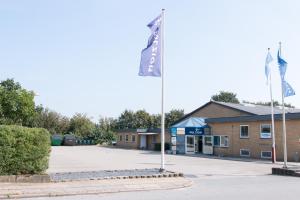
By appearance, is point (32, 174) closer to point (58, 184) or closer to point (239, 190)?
point (58, 184)

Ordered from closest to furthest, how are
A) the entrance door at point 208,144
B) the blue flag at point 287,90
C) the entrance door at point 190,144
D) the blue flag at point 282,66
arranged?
the blue flag at point 287,90, the blue flag at point 282,66, the entrance door at point 208,144, the entrance door at point 190,144

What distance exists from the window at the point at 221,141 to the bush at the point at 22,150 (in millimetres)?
27137

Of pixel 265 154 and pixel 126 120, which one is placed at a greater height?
pixel 126 120

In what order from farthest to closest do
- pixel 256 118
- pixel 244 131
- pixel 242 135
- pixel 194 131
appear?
pixel 194 131
pixel 242 135
pixel 244 131
pixel 256 118

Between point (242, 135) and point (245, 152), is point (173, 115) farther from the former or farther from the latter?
point (245, 152)

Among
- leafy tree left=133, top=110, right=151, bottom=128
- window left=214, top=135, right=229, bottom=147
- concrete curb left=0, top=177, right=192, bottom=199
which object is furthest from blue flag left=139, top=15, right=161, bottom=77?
leafy tree left=133, top=110, right=151, bottom=128

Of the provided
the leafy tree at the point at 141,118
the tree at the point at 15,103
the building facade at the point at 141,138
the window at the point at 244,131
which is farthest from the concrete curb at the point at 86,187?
the leafy tree at the point at 141,118

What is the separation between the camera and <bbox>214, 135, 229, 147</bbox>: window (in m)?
40.8

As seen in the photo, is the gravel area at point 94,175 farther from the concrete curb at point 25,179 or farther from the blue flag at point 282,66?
the blue flag at point 282,66

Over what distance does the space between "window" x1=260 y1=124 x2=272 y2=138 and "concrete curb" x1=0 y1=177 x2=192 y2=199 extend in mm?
20566

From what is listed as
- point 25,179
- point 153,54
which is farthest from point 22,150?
point 153,54

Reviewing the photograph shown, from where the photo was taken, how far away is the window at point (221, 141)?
40750 mm

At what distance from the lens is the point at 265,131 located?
36.2m

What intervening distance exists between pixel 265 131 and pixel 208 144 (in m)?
8.23
